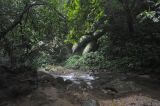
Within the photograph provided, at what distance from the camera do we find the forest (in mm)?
9953

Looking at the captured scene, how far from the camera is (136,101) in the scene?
10.6 metres

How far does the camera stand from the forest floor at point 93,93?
10.1m

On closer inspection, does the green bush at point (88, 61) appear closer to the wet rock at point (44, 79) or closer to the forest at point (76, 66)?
the forest at point (76, 66)

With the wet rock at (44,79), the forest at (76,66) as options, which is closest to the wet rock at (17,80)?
the forest at (76,66)

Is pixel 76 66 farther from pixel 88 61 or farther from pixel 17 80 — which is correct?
pixel 17 80

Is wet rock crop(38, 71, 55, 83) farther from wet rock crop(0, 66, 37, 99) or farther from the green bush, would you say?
the green bush

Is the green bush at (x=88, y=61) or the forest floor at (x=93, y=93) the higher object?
the green bush at (x=88, y=61)

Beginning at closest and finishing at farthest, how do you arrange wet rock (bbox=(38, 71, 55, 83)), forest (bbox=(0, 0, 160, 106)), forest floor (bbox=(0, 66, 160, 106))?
forest (bbox=(0, 0, 160, 106))
forest floor (bbox=(0, 66, 160, 106))
wet rock (bbox=(38, 71, 55, 83))

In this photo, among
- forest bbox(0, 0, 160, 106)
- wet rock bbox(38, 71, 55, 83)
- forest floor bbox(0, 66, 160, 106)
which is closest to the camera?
forest bbox(0, 0, 160, 106)

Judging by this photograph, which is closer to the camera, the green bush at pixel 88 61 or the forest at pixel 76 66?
the forest at pixel 76 66

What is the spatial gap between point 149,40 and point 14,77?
35.4 feet

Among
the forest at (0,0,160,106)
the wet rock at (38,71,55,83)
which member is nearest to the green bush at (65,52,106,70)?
the forest at (0,0,160,106)

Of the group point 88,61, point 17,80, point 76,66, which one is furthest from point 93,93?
point 76,66

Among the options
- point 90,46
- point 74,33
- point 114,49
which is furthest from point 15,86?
point 90,46
